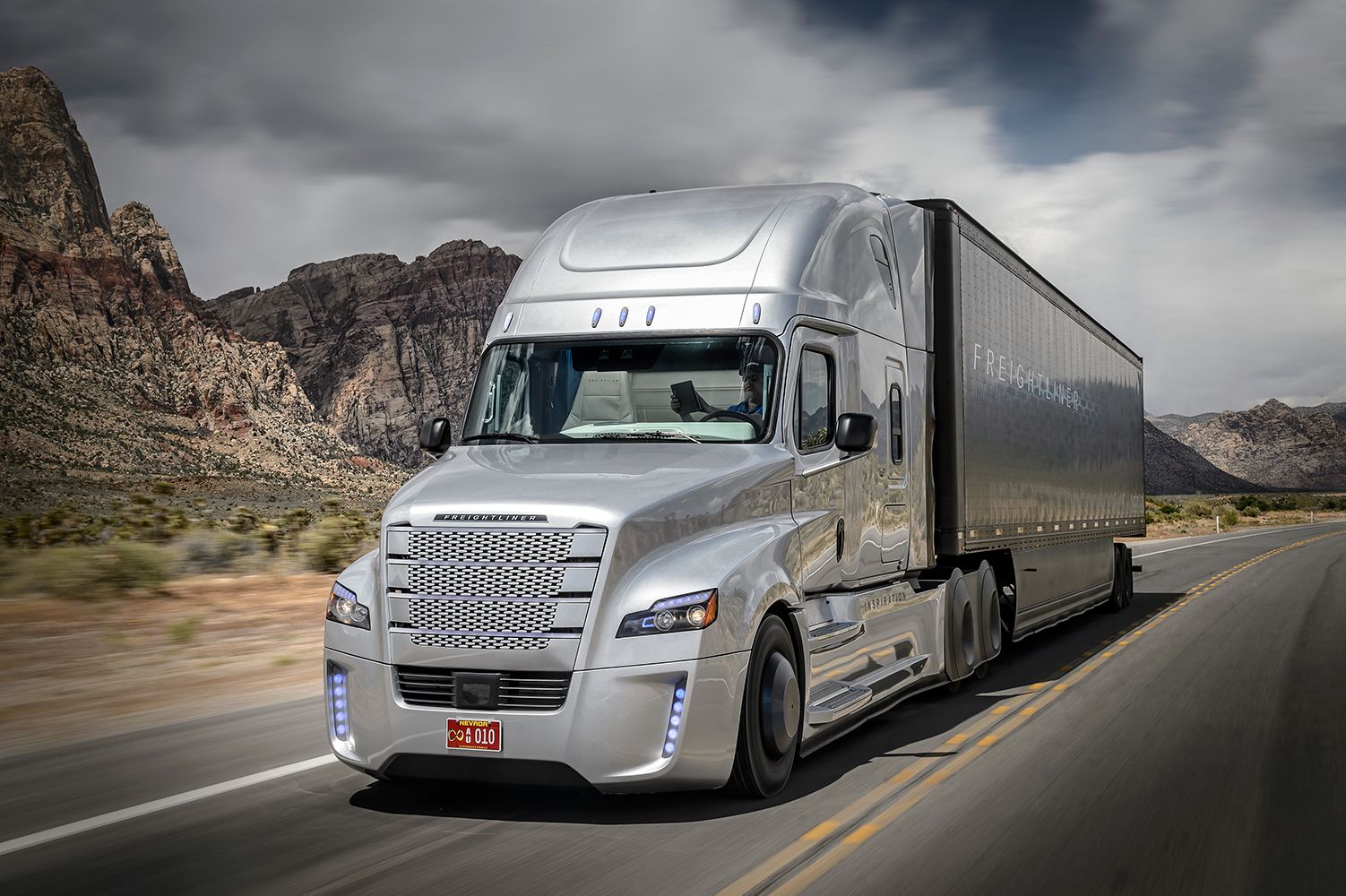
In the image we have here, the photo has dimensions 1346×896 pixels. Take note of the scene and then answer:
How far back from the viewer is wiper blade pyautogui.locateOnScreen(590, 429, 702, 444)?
26.2 feet

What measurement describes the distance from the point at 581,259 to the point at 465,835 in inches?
161

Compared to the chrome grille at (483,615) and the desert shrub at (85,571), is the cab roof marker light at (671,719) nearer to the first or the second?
the chrome grille at (483,615)

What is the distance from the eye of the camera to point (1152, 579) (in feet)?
92.9

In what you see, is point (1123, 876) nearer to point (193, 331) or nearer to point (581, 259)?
point (581, 259)

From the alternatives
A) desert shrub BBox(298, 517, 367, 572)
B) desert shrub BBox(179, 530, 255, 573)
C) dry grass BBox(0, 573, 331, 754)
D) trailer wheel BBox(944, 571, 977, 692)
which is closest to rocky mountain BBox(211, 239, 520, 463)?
desert shrub BBox(298, 517, 367, 572)

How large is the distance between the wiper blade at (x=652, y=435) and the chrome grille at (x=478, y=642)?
1.78 m

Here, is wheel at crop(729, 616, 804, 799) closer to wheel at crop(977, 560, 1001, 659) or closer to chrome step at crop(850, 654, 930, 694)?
chrome step at crop(850, 654, 930, 694)

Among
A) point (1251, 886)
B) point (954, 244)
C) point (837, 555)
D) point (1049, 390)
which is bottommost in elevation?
point (1251, 886)

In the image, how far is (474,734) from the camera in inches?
260

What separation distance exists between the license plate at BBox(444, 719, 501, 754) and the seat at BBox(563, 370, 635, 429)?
231 cm

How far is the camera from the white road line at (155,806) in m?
6.58

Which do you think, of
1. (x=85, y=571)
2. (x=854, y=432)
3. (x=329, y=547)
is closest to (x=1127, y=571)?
(x=329, y=547)

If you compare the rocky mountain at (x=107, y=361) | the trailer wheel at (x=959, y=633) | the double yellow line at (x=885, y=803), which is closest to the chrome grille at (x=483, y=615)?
the double yellow line at (x=885, y=803)

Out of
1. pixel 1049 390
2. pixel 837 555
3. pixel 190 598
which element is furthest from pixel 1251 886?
pixel 190 598
